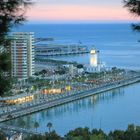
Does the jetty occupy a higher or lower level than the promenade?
higher

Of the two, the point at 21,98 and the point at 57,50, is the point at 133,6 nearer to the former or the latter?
the point at 21,98

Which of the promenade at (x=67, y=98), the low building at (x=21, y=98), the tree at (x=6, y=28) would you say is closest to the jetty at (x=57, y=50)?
the promenade at (x=67, y=98)

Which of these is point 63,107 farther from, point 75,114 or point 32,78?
point 32,78

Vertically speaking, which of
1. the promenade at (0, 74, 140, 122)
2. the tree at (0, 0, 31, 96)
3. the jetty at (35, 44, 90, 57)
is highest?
the tree at (0, 0, 31, 96)

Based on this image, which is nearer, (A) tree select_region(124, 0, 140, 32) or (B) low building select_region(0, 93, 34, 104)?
(A) tree select_region(124, 0, 140, 32)

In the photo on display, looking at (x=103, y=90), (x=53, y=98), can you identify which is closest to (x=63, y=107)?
(x=53, y=98)

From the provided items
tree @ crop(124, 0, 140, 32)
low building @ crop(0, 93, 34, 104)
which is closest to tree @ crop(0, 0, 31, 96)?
tree @ crop(124, 0, 140, 32)

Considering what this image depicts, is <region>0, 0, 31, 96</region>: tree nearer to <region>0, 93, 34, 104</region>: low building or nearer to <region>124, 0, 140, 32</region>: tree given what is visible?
<region>124, 0, 140, 32</region>: tree
